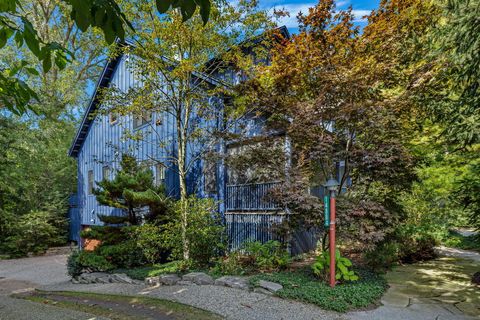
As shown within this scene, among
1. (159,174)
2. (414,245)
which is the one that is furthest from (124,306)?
(414,245)

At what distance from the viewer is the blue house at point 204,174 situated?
8.41m

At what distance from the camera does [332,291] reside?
511 cm

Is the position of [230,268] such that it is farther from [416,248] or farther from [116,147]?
[116,147]

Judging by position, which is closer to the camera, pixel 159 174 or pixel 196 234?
pixel 196 234

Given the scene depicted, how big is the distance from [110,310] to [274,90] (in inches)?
209

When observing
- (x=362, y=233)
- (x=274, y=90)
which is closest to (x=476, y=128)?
(x=362, y=233)

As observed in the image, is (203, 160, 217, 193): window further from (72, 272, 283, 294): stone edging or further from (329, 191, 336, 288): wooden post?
(329, 191, 336, 288): wooden post

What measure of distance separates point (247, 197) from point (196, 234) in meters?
1.98

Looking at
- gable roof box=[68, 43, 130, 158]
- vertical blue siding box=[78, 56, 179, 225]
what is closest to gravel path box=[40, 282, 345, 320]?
vertical blue siding box=[78, 56, 179, 225]

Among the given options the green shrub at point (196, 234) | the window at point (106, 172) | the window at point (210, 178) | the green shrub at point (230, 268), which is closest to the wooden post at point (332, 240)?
the green shrub at point (230, 268)

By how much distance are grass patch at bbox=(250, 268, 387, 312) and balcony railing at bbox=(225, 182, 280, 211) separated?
2.76 m

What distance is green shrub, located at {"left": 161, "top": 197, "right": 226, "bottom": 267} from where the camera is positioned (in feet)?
25.3

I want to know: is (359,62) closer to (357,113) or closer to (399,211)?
(357,113)

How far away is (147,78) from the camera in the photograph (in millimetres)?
8234
